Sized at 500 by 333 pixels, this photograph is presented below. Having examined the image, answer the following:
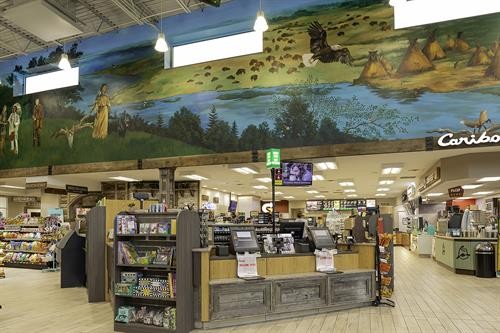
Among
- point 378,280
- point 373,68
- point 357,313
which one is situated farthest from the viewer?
point 373,68

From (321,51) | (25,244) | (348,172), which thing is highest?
(321,51)

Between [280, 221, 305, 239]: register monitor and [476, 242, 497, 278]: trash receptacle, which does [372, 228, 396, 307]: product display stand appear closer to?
[280, 221, 305, 239]: register monitor

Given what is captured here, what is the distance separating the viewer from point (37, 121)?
1575cm

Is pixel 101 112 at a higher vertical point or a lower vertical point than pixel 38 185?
higher

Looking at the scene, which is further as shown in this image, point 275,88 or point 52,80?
point 52,80

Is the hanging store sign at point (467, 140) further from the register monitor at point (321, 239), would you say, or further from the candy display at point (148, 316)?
the candy display at point (148, 316)

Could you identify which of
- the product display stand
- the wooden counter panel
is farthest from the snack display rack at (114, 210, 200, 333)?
the product display stand

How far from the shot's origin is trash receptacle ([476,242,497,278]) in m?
11.4

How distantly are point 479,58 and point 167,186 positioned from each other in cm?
869

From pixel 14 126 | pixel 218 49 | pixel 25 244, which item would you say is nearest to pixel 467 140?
pixel 218 49

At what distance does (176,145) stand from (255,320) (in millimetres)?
7522

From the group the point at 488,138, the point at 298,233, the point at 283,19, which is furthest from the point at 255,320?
the point at 283,19

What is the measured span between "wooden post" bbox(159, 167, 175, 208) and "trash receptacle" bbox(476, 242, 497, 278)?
845 cm

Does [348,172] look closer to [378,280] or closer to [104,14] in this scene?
[378,280]
